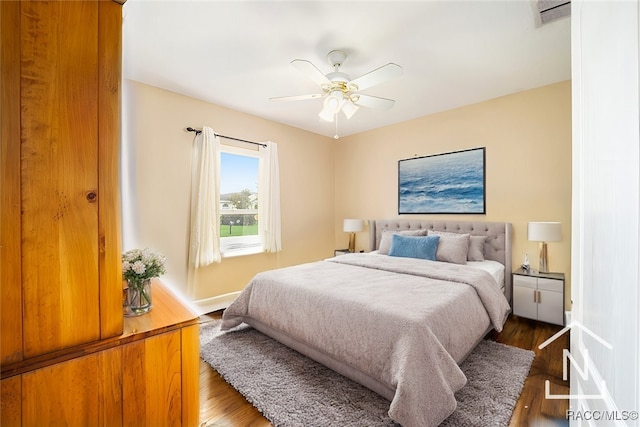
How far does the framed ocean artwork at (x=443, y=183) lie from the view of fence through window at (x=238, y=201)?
2245mm

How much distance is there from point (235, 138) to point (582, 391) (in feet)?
12.5

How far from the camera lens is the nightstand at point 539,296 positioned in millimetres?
2814

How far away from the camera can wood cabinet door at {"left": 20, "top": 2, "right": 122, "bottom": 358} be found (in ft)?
2.66

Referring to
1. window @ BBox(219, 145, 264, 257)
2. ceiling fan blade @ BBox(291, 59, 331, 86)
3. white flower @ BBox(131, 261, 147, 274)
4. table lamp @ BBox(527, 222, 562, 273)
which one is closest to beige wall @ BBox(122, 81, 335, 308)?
window @ BBox(219, 145, 264, 257)

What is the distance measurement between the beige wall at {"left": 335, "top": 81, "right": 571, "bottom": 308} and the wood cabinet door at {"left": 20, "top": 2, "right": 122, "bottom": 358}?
3.80 meters

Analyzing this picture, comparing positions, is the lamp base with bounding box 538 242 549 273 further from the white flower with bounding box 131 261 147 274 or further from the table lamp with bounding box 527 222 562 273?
the white flower with bounding box 131 261 147 274

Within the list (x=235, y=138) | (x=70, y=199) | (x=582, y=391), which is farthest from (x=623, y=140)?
(x=235, y=138)

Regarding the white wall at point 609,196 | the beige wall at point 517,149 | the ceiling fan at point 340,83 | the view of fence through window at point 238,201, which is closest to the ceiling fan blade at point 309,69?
the ceiling fan at point 340,83

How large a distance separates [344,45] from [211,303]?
3250 mm

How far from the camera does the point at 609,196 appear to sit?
56cm

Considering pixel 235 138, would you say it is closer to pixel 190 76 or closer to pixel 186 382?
pixel 190 76

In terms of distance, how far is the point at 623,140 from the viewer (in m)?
0.49

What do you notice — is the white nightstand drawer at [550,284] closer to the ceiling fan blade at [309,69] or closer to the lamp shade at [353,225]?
the lamp shade at [353,225]

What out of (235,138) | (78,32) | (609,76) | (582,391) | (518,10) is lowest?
(582,391)
